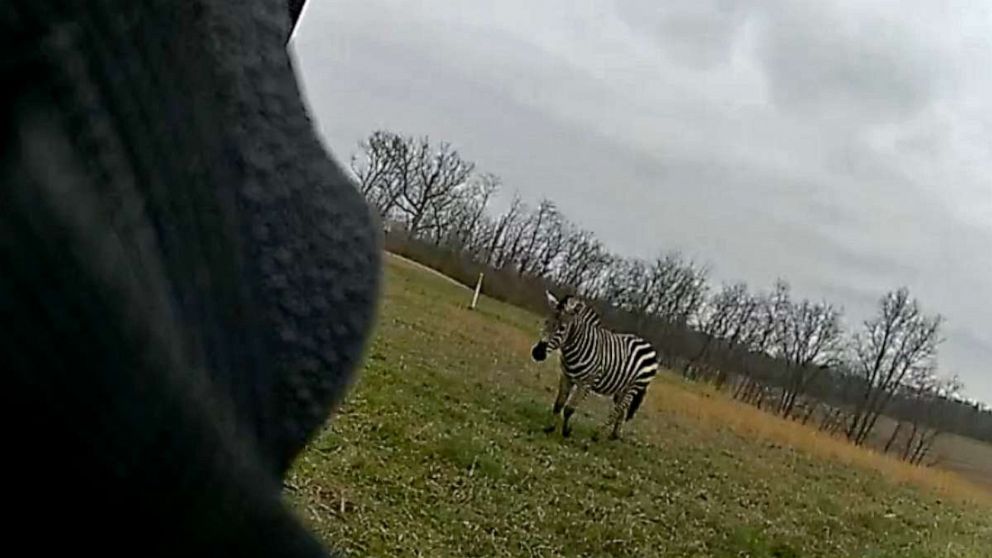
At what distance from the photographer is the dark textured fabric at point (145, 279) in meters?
0.23

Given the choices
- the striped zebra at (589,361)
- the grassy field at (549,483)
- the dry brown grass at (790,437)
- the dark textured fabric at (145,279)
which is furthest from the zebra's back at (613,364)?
the dark textured fabric at (145,279)

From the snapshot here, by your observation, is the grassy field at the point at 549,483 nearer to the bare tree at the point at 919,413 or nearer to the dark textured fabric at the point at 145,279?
the dark textured fabric at the point at 145,279

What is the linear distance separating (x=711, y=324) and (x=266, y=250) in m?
41.7

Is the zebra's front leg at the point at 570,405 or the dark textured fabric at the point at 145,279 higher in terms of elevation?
the dark textured fabric at the point at 145,279

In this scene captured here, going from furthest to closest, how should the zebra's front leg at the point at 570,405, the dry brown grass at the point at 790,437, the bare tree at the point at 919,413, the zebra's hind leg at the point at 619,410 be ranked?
1. the bare tree at the point at 919,413
2. the dry brown grass at the point at 790,437
3. the zebra's hind leg at the point at 619,410
4. the zebra's front leg at the point at 570,405

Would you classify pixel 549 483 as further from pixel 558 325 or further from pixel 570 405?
pixel 558 325

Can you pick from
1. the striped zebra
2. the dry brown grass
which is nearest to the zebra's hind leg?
the striped zebra

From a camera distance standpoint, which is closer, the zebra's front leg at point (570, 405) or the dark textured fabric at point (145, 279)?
the dark textured fabric at point (145, 279)

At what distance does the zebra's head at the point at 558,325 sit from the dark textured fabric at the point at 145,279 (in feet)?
28.1

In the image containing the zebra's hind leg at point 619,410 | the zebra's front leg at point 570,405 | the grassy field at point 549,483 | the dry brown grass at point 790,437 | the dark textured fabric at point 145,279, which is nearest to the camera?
the dark textured fabric at point 145,279

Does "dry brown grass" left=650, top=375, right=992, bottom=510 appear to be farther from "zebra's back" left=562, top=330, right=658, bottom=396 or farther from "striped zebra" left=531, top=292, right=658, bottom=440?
"striped zebra" left=531, top=292, right=658, bottom=440

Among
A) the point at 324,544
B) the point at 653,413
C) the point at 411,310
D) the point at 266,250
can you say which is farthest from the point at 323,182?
the point at 411,310

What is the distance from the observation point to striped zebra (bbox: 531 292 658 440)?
9.00m

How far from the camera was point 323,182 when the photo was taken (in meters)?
0.42
